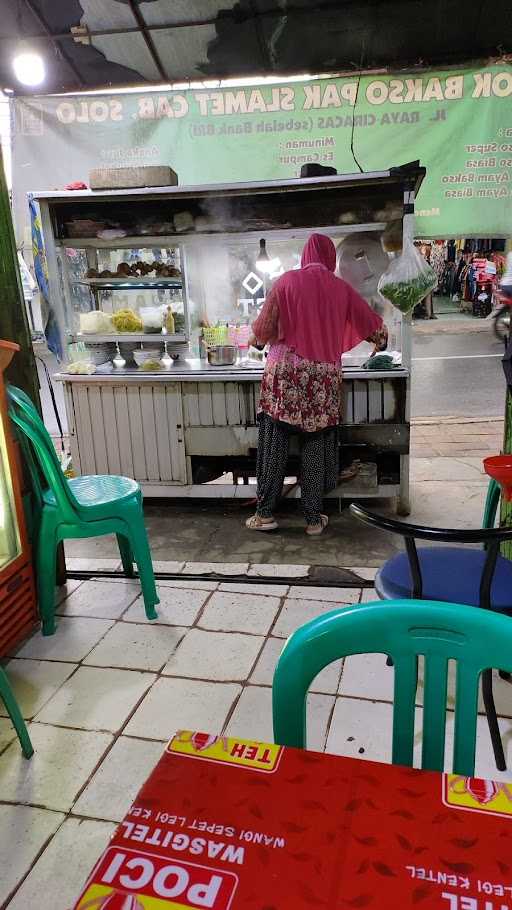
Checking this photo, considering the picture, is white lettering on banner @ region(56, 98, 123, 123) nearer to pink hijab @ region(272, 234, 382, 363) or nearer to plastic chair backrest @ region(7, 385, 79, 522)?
pink hijab @ region(272, 234, 382, 363)

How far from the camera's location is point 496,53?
4480 millimetres

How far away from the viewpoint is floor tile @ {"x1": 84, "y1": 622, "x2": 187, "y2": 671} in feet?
8.84

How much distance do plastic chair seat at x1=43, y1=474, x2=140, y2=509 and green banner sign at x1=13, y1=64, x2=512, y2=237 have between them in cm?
299

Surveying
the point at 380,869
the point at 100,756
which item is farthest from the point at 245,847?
the point at 100,756

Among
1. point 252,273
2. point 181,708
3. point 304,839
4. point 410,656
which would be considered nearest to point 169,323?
point 252,273

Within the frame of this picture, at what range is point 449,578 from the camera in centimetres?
206

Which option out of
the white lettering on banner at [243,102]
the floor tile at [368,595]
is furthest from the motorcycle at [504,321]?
the white lettering on banner at [243,102]

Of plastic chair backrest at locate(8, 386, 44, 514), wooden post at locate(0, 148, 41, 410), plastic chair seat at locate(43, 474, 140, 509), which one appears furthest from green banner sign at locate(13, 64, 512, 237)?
plastic chair backrest at locate(8, 386, 44, 514)

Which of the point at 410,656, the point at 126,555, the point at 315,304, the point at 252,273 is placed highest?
the point at 252,273

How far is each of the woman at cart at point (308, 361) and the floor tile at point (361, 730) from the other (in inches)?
71.2

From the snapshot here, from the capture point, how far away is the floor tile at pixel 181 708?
7.44ft

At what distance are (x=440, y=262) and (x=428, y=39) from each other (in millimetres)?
18468

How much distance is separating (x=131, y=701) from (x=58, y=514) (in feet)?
3.12

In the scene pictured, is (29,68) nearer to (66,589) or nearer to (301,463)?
(301,463)
